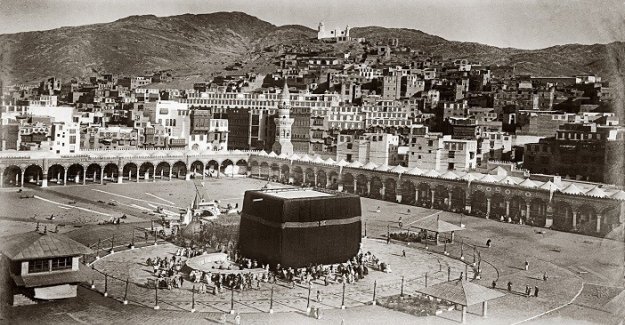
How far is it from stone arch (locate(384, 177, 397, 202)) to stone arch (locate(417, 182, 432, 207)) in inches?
66.1

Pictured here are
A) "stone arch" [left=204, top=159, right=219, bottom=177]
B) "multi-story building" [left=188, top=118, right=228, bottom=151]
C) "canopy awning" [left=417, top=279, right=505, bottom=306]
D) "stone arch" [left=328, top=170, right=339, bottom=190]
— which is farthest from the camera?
"multi-story building" [left=188, top=118, right=228, bottom=151]

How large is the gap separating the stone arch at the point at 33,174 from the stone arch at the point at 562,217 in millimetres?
32916

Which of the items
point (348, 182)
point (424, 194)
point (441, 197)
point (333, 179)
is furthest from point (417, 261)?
point (333, 179)

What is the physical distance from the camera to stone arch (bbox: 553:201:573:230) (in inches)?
1389

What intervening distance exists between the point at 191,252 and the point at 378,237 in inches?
384

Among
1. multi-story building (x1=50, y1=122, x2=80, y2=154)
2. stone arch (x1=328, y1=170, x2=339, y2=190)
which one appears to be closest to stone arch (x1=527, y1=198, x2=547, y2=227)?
stone arch (x1=328, y1=170, x2=339, y2=190)

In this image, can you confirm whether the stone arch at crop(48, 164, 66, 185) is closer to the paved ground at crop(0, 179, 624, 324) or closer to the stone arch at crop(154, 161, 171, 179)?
the paved ground at crop(0, 179, 624, 324)

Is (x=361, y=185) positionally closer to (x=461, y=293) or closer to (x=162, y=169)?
(x=162, y=169)

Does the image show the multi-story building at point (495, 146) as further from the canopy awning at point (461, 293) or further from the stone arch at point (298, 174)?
the canopy awning at point (461, 293)

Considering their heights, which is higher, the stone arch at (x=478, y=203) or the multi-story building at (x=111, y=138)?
the multi-story building at (x=111, y=138)

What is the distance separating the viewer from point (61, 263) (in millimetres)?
18016

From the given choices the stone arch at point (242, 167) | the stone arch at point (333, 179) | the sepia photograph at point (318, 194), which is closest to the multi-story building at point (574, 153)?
the sepia photograph at point (318, 194)

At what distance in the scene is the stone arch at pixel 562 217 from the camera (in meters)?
35.3

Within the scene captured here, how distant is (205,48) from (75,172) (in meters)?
80.9
